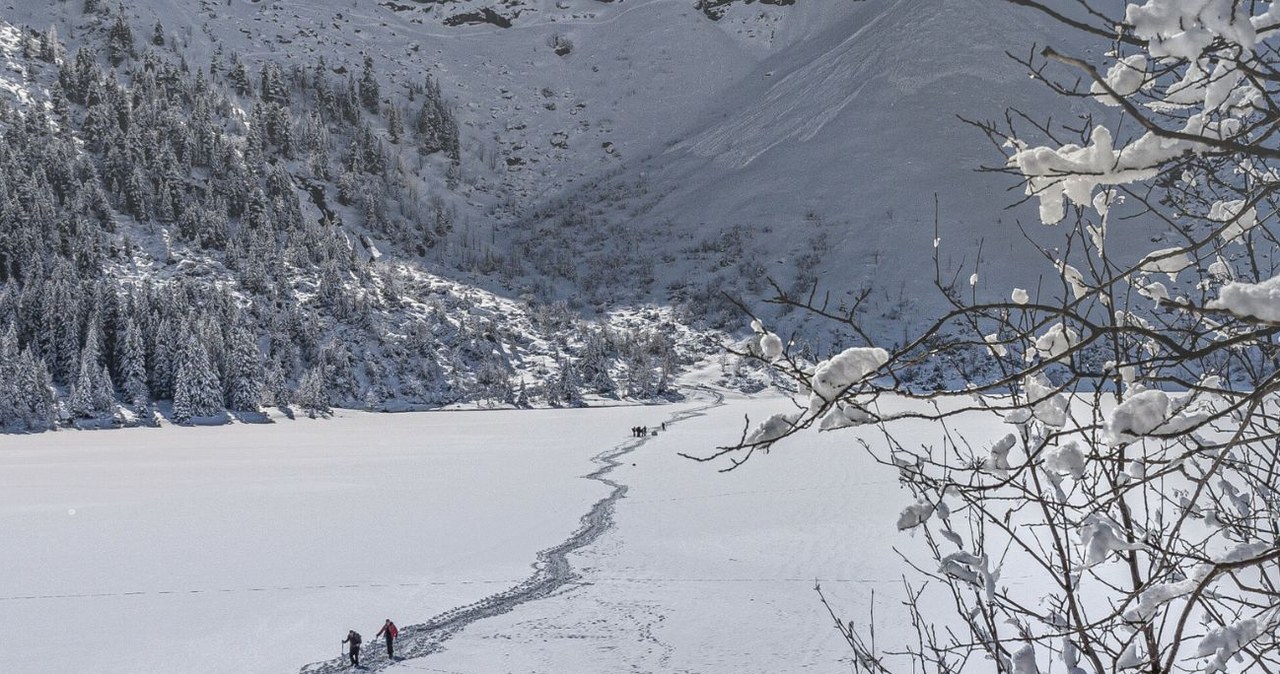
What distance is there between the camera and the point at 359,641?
29.1 feet

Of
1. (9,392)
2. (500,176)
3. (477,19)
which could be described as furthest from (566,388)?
(477,19)

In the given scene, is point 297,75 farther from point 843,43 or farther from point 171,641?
point 171,641

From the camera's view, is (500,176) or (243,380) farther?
(500,176)

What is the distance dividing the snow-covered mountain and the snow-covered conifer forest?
54 cm

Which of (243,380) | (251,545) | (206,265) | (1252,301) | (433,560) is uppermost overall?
(206,265)

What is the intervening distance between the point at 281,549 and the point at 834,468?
14.3 meters

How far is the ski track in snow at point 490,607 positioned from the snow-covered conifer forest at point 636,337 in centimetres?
7

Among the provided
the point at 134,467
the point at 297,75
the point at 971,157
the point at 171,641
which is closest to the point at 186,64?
the point at 297,75

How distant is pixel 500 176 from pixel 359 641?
111671 millimetres

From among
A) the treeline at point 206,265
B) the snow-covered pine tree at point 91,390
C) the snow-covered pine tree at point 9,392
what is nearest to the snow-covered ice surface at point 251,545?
the snow-covered pine tree at point 9,392

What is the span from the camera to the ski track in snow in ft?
29.6

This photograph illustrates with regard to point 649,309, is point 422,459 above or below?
below

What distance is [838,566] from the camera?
12258 mm

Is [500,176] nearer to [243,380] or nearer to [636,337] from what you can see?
[636,337]
